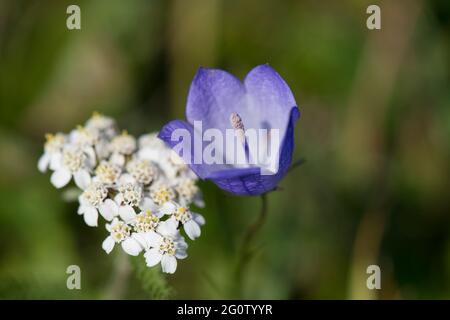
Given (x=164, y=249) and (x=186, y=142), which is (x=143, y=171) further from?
(x=164, y=249)

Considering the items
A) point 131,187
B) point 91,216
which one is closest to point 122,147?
point 131,187

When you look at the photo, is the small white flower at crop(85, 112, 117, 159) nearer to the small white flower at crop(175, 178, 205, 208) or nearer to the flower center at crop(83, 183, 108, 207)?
the flower center at crop(83, 183, 108, 207)

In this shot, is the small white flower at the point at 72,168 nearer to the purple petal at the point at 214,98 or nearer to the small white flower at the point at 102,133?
the small white flower at the point at 102,133

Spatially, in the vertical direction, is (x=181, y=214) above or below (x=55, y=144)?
below

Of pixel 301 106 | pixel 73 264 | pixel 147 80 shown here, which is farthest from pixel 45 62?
pixel 301 106

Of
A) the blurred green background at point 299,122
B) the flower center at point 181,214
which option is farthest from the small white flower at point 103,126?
the blurred green background at point 299,122
